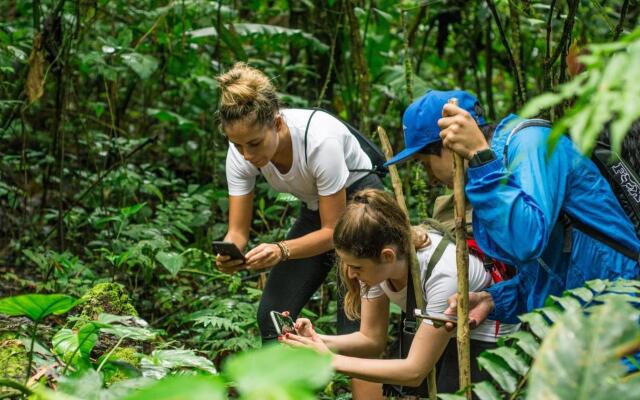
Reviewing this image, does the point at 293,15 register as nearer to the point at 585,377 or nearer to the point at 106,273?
the point at 106,273

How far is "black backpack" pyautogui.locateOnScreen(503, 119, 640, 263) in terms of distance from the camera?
232cm

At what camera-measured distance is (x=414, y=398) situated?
10.2 ft

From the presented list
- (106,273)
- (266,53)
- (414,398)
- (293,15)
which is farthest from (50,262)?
(266,53)

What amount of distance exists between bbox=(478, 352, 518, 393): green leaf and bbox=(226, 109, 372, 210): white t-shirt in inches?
65.4

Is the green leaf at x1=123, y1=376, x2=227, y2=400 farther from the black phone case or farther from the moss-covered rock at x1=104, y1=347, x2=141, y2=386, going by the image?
the black phone case

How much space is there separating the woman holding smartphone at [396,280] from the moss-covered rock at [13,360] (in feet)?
2.81

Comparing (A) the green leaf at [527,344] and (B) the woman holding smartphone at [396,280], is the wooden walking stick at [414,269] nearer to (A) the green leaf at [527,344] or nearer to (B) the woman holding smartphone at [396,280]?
(B) the woman holding smartphone at [396,280]

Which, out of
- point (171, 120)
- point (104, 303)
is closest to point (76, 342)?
point (104, 303)

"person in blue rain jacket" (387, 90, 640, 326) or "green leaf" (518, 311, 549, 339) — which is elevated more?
"person in blue rain jacket" (387, 90, 640, 326)

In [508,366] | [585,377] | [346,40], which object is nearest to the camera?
Answer: [585,377]

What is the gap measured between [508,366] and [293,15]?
591 cm

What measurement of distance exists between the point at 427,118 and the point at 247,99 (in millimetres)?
882

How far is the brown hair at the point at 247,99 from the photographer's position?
11.0 feet

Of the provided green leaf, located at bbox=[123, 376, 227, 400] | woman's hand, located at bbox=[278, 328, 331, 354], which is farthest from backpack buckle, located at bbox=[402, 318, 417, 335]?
green leaf, located at bbox=[123, 376, 227, 400]
